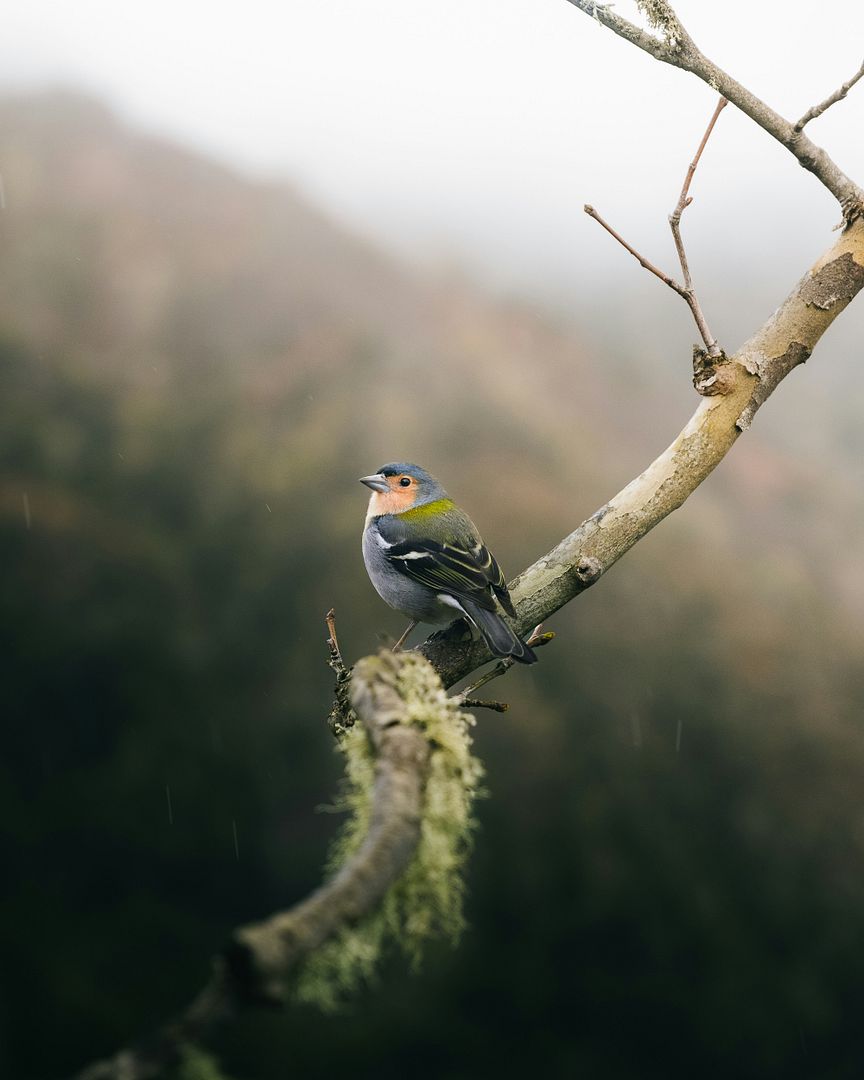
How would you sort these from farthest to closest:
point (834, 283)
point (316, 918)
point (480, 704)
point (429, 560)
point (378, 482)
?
point (378, 482) < point (429, 560) < point (834, 283) < point (480, 704) < point (316, 918)

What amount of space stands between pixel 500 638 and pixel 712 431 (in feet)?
1.80

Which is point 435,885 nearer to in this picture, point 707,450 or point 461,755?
point 461,755

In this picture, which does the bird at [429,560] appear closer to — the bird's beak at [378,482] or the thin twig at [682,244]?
the bird's beak at [378,482]

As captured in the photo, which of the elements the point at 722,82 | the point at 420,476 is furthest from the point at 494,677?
the point at 722,82

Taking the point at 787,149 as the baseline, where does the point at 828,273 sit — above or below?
below

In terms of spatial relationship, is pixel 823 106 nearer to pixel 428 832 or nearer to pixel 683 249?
pixel 683 249

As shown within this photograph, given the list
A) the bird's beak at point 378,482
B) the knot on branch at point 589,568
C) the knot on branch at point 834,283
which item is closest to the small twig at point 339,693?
the knot on branch at point 589,568

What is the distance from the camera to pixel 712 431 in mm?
1655

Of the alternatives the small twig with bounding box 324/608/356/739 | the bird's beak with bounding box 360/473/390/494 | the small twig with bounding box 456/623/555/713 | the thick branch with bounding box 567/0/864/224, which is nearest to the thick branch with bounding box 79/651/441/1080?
the small twig with bounding box 456/623/555/713

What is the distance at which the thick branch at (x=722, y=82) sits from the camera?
1.53 m

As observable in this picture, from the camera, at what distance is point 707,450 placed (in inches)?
64.8

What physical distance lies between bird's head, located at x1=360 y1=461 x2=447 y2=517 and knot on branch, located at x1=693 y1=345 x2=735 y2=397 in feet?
2.91

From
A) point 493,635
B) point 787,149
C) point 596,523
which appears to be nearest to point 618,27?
point 787,149

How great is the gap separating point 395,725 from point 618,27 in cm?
126
